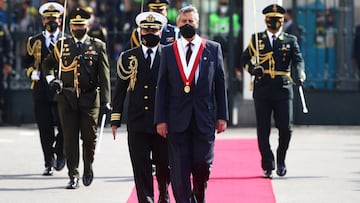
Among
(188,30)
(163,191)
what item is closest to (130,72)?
(188,30)

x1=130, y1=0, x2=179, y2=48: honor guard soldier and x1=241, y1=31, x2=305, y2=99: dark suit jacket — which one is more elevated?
x1=130, y1=0, x2=179, y2=48: honor guard soldier

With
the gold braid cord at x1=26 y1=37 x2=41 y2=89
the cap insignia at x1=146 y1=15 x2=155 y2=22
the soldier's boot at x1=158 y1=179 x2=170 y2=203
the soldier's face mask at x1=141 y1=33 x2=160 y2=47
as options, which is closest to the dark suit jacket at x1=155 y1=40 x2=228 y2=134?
the soldier's face mask at x1=141 y1=33 x2=160 y2=47

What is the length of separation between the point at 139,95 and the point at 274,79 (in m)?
3.20

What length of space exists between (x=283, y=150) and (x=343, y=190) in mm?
1246

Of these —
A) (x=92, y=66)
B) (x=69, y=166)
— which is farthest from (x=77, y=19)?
(x=69, y=166)

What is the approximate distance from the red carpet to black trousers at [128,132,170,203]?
1.01 meters

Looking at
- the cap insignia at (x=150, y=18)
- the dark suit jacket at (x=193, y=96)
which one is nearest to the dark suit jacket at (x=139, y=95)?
the cap insignia at (x=150, y=18)

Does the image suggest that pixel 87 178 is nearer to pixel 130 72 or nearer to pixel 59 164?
pixel 59 164

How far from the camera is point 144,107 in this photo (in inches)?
444

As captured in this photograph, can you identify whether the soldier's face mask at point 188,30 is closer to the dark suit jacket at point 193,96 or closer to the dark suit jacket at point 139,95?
the dark suit jacket at point 193,96

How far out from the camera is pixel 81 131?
523 inches

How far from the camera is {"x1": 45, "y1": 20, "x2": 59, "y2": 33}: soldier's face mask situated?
1458 centimetres

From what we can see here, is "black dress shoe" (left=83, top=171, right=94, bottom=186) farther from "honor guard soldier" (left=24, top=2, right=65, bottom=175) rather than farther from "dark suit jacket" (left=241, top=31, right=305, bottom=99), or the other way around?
"dark suit jacket" (left=241, top=31, right=305, bottom=99)

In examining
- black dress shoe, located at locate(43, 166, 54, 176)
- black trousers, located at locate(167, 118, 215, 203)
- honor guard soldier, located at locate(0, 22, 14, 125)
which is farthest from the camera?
honor guard soldier, located at locate(0, 22, 14, 125)
